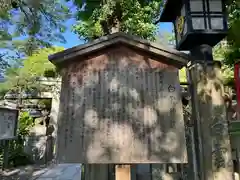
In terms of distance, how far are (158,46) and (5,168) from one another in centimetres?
844

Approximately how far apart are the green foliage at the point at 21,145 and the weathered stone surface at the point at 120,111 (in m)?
8.31

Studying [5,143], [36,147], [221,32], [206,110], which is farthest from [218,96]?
[36,147]

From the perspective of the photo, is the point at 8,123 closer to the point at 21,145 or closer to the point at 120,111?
the point at 21,145

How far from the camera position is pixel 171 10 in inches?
169

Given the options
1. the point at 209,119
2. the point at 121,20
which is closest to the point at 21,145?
the point at 121,20

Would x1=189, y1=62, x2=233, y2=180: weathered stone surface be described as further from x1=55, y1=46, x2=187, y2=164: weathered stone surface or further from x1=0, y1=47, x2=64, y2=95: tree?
x1=0, y1=47, x2=64, y2=95: tree

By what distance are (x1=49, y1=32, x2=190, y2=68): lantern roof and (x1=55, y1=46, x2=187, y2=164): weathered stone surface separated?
0.30 ft

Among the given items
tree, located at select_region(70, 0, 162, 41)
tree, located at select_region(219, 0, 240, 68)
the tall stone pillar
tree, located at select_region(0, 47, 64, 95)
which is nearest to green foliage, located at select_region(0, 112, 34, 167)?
tree, located at select_region(0, 47, 64, 95)

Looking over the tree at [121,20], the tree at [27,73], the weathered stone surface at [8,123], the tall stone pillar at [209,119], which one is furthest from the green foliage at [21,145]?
the tall stone pillar at [209,119]

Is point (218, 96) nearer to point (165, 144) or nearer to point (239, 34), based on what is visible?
point (165, 144)

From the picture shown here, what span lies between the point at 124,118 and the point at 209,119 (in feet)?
4.25

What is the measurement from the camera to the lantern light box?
139 inches

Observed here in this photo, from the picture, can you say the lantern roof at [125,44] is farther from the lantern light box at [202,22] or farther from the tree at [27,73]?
the tree at [27,73]

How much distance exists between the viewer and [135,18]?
10.9 m
